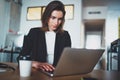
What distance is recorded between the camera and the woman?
150cm

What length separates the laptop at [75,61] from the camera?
778 millimetres

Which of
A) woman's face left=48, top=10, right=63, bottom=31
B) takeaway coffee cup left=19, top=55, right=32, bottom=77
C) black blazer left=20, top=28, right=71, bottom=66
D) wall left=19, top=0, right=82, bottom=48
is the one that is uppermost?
wall left=19, top=0, right=82, bottom=48

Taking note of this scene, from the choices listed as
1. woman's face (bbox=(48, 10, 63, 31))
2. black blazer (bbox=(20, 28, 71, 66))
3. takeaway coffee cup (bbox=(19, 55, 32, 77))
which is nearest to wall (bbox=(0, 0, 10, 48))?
black blazer (bbox=(20, 28, 71, 66))

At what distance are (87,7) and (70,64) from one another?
614 cm

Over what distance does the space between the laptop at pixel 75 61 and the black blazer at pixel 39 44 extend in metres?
0.58

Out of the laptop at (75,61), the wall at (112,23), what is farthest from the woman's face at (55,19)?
the wall at (112,23)

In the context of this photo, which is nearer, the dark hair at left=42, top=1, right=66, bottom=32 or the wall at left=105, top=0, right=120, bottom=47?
the dark hair at left=42, top=1, right=66, bottom=32

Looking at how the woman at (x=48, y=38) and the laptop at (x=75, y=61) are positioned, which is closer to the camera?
the laptop at (x=75, y=61)

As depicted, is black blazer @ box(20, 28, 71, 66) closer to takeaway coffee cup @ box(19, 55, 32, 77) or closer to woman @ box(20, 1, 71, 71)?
woman @ box(20, 1, 71, 71)

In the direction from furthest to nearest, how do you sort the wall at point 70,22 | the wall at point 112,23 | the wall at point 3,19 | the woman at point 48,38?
1. the wall at point 112,23
2. the wall at point 70,22
3. the wall at point 3,19
4. the woman at point 48,38

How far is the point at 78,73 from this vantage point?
95 cm

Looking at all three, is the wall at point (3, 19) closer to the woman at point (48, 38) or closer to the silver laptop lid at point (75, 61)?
the woman at point (48, 38)

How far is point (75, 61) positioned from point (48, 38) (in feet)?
2.40

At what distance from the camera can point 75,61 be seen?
0.84 meters
